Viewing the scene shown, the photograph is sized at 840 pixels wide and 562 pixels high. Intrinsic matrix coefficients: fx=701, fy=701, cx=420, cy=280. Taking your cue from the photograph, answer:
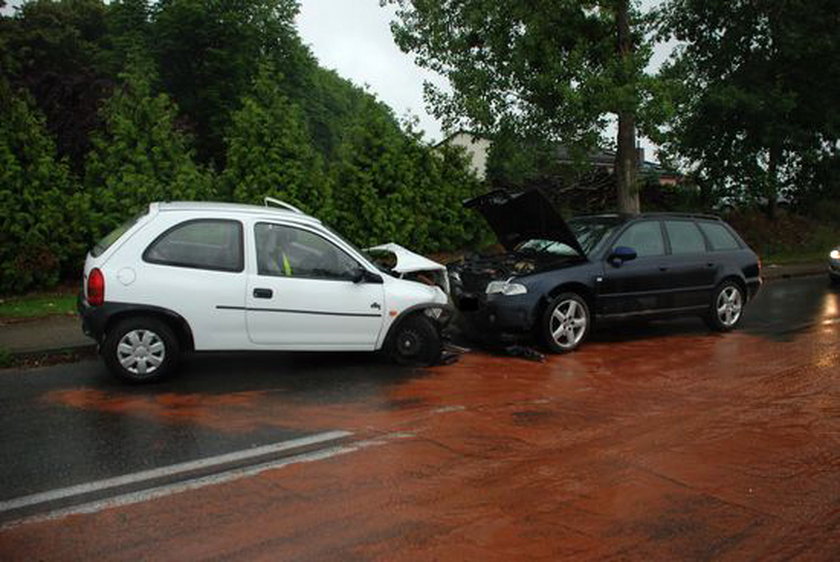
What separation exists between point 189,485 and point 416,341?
12.0 feet

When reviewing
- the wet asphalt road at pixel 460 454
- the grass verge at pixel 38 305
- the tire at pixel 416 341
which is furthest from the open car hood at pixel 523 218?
the grass verge at pixel 38 305

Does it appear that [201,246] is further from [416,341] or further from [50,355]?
[50,355]

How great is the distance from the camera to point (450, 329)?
33.2 ft

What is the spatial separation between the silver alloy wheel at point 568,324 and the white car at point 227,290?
1.90 meters

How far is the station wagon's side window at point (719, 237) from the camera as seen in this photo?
394 inches

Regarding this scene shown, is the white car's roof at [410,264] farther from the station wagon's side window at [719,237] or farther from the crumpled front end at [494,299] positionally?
the station wagon's side window at [719,237]

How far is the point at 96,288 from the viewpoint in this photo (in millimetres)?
6414

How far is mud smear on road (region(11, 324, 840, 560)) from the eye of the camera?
3.64 meters

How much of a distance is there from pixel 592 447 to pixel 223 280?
3.73 meters

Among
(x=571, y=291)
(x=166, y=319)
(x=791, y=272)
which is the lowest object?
(x=166, y=319)

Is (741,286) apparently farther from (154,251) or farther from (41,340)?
(41,340)

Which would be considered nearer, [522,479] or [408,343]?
[522,479]

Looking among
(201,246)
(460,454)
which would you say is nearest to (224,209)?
(201,246)

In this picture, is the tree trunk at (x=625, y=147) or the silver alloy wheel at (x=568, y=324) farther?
the tree trunk at (x=625, y=147)
